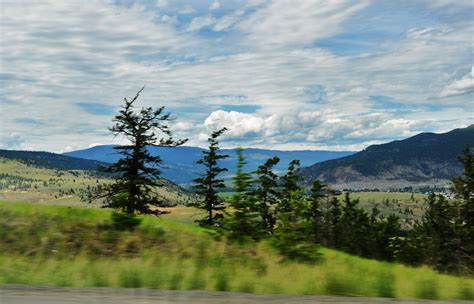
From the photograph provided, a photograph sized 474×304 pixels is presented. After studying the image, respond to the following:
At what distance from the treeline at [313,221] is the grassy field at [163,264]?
671 millimetres

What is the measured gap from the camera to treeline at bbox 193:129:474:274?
1373 centimetres

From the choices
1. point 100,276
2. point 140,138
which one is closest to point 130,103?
point 140,138

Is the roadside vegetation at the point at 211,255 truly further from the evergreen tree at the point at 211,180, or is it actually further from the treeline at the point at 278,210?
the evergreen tree at the point at 211,180

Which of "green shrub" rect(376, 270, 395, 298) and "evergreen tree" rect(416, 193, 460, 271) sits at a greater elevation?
"green shrub" rect(376, 270, 395, 298)

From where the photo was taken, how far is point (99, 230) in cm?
1412

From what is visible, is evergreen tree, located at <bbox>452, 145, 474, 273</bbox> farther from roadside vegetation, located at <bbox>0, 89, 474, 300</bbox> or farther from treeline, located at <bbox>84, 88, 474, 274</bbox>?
roadside vegetation, located at <bbox>0, 89, 474, 300</bbox>

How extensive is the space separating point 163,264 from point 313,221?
4.33 metres

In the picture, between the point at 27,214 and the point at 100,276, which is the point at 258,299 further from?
the point at 27,214

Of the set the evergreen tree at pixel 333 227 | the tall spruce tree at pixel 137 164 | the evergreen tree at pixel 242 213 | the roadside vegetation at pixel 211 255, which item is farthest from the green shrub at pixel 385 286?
the evergreen tree at pixel 333 227

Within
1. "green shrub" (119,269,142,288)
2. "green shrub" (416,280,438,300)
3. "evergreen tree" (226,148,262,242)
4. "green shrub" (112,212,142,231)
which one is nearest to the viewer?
"green shrub" (416,280,438,300)

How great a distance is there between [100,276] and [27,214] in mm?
6600

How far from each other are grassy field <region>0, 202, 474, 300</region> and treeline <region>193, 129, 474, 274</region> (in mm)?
671

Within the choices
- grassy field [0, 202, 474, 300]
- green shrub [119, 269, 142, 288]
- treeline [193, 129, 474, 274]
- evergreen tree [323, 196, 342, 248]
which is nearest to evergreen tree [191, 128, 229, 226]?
treeline [193, 129, 474, 274]

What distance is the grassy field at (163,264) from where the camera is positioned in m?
8.88
